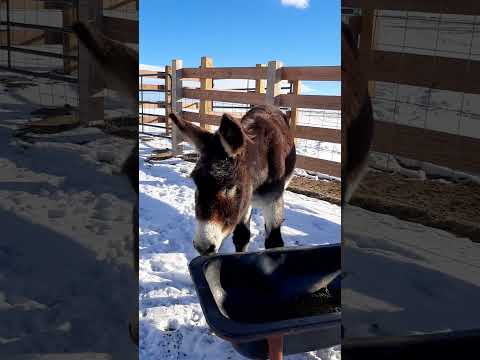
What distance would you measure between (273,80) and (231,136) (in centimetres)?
425

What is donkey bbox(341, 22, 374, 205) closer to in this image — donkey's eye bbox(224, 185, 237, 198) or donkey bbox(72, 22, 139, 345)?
donkey bbox(72, 22, 139, 345)

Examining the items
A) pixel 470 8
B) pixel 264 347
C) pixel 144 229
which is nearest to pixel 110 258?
pixel 470 8

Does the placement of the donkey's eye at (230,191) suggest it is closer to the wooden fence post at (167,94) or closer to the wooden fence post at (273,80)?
the wooden fence post at (273,80)

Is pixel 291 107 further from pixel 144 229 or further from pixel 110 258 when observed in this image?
pixel 110 258

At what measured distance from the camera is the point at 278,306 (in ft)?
7.60

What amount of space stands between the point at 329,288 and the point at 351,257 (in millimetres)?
1859

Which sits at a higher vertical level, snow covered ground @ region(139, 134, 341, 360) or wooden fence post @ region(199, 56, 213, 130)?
wooden fence post @ region(199, 56, 213, 130)

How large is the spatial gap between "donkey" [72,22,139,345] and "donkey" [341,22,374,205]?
1.49 ft

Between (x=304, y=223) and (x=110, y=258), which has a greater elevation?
(x=110, y=258)

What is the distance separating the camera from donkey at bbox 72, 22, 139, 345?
28.6 inches

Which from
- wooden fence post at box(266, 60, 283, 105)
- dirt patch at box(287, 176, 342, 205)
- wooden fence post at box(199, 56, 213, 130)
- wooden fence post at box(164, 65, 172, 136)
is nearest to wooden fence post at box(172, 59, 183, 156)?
wooden fence post at box(199, 56, 213, 130)

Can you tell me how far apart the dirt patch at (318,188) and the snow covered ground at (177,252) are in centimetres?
17

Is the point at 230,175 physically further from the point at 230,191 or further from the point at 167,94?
the point at 167,94

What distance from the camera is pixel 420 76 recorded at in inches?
27.0
